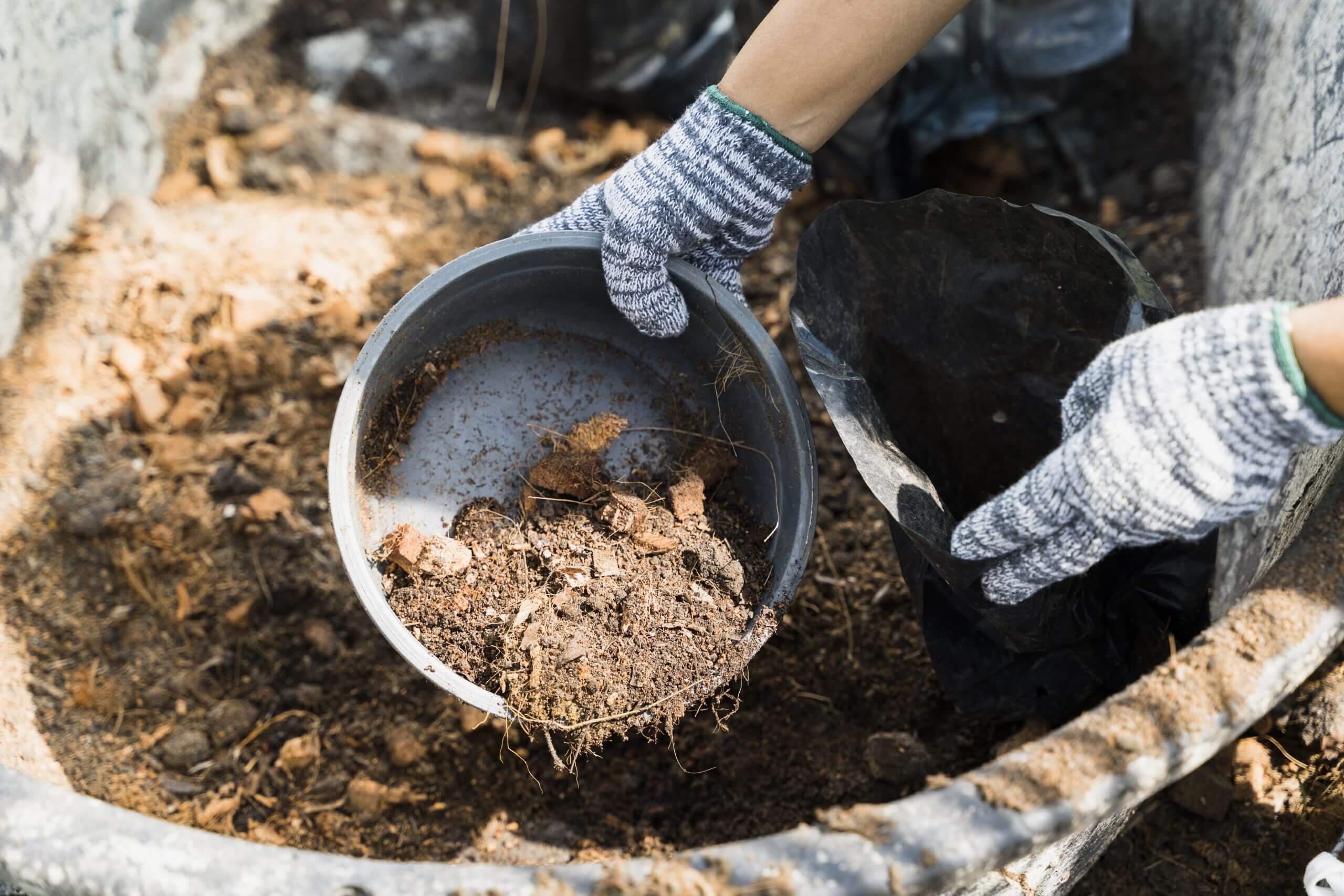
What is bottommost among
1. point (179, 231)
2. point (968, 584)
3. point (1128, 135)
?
point (179, 231)

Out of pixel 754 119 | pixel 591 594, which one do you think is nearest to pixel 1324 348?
pixel 754 119

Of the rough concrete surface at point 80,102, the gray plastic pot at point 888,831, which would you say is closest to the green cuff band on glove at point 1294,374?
the gray plastic pot at point 888,831

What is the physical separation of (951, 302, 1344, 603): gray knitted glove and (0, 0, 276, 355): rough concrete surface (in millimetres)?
1773

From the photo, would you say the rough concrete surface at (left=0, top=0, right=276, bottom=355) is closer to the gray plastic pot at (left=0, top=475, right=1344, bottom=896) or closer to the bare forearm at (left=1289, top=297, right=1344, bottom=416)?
the gray plastic pot at (left=0, top=475, right=1344, bottom=896)

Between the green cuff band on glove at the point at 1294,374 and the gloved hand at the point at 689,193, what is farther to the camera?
the gloved hand at the point at 689,193

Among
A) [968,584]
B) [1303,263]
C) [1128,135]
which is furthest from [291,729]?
[1128,135]

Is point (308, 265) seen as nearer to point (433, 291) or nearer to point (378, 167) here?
point (378, 167)

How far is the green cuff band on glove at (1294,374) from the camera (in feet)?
2.85

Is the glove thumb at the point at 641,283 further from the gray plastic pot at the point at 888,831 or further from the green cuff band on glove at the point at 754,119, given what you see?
the gray plastic pot at the point at 888,831

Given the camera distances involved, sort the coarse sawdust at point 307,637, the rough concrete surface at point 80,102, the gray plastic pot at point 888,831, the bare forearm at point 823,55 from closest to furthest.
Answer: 1. the gray plastic pot at point 888,831
2. the bare forearm at point 823,55
3. the coarse sawdust at point 307,637
4. the rough concrete surface at point 80,102

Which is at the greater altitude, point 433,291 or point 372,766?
point 433,291

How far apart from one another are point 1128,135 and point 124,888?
2.28 metres

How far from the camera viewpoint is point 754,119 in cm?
121

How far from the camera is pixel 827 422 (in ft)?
5.98
